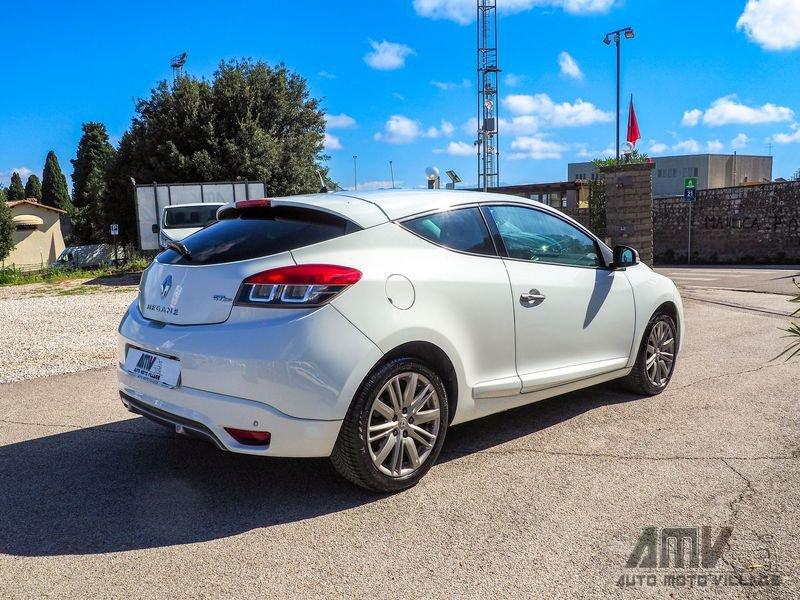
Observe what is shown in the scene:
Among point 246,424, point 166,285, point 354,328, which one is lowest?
point 246,424

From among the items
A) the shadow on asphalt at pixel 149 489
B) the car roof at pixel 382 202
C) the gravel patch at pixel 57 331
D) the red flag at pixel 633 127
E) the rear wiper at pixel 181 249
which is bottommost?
the shadow on asphalt at pixel 149 489

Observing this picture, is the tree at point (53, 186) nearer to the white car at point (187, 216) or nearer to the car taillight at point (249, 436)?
the white car at point (187, 216)

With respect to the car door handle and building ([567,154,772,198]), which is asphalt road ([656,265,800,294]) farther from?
building ([567,154,772,198])

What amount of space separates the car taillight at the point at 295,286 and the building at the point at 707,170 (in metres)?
73.2

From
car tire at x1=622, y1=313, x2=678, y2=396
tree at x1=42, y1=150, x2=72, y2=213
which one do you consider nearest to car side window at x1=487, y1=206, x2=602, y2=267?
car tire at x1=622, y1=313, x2=678, y2=396

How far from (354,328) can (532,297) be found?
4.61ft

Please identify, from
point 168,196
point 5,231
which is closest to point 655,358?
point 168,196

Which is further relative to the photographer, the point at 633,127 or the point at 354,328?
the point at 633,127

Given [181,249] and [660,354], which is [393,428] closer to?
[181,249]

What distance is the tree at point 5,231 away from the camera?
4656 centimetres

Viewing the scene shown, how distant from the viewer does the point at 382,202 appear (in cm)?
383

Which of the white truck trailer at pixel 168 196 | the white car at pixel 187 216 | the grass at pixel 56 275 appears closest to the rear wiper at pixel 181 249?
the white car at pixel 187 216

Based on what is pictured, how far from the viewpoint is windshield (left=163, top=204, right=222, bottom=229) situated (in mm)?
17938

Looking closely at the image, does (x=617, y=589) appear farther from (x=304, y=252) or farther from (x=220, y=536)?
(x=304, y=252)
